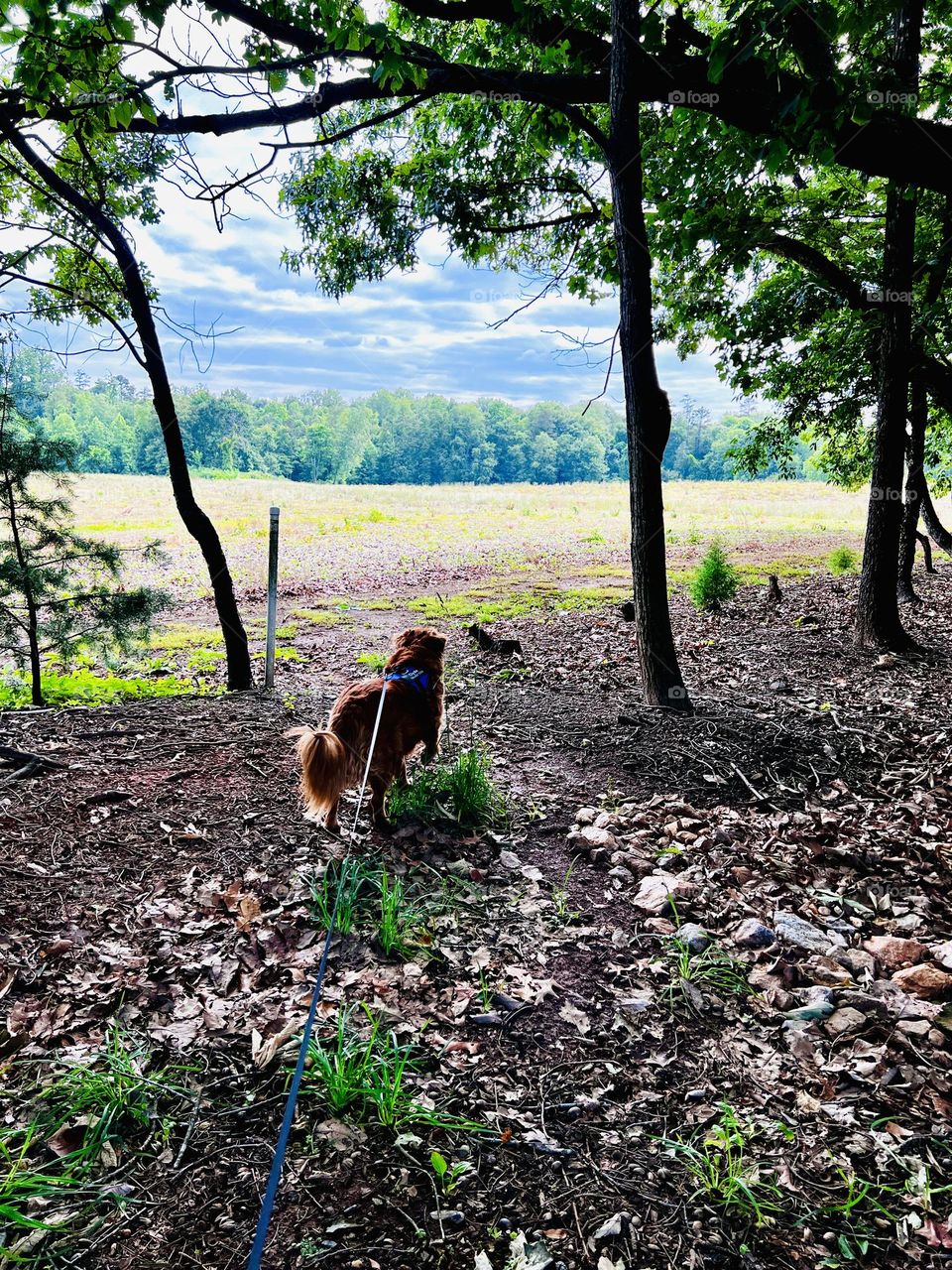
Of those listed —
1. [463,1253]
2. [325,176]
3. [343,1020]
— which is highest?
[325,176]

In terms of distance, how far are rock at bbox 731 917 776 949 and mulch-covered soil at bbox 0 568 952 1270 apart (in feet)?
0.05

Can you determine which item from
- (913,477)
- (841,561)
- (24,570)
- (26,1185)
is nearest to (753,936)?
(26,1185)

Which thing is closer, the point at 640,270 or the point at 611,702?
the point at 640,270

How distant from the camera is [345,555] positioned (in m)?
25.8

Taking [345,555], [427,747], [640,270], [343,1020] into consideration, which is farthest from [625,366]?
[345,555]

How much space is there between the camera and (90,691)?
796 centimetres

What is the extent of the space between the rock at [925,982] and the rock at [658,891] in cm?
112

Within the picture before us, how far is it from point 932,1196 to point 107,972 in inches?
138

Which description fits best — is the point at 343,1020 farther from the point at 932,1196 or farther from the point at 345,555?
the point at 345,555

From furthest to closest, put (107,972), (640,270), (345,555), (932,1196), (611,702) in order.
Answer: (345,555), (611,702), (640,270), (107,972), (932,1196)

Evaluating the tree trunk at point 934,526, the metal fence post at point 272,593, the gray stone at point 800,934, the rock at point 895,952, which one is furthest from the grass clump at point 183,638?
the tree trunk at point 934,526

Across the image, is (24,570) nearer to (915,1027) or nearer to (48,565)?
(48,565)

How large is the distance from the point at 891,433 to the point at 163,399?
28.7ft

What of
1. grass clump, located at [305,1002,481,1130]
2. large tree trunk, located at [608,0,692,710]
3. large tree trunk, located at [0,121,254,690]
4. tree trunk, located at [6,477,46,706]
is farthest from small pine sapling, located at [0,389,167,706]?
grass clump, located at [305,1002,481,1130]
